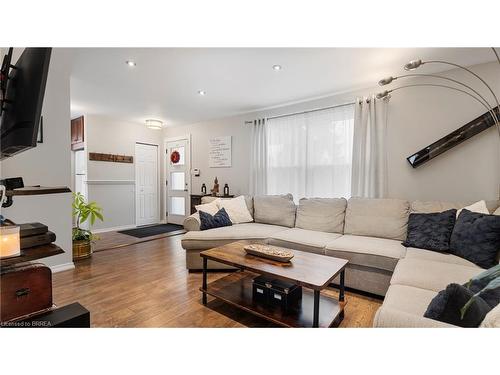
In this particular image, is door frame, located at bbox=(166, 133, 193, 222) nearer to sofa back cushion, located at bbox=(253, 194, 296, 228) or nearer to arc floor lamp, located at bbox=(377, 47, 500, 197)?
sofa back cushion, located at bbox=(253, 194, 296, 228)

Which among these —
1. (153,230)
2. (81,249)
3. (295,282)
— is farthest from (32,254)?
(153,230)

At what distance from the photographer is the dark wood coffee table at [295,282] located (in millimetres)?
1518

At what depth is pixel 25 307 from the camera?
2.60 feet

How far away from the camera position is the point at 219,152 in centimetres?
468

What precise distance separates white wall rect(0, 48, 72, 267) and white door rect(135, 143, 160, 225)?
101 inches

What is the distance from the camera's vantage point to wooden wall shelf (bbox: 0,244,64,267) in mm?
721

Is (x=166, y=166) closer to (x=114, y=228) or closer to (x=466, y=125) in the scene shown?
(x=114, y=228)

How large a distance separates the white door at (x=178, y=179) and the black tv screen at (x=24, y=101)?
14.1 ft

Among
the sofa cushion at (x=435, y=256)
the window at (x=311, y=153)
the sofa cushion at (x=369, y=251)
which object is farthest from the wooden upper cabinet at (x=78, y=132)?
the sofa cushion at (x=435, y=256)

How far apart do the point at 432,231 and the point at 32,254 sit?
2776mm

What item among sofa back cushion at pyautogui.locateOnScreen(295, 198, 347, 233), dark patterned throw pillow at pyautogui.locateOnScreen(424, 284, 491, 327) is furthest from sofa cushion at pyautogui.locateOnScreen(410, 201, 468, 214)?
dark patterned throw pillow at pyautogui.locateOnScreen(424, 284, 491, 327)

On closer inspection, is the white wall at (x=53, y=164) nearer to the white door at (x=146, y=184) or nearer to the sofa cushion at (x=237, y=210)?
the sofa cushion at (x=237, y=210)

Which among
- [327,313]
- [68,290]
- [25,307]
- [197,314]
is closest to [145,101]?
[68,290]
